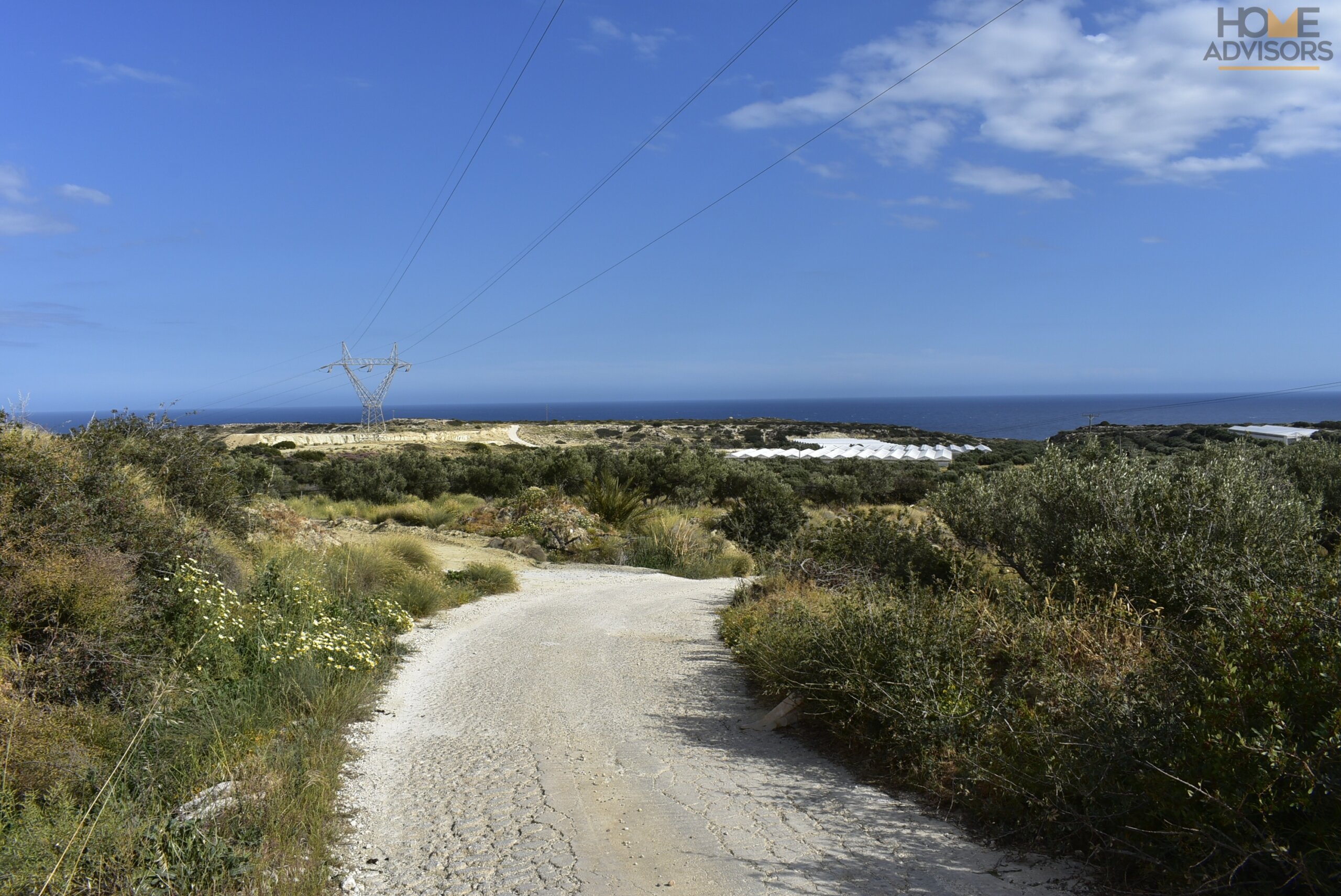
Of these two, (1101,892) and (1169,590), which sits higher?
(1169,590)

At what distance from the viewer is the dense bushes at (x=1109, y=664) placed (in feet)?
11.2

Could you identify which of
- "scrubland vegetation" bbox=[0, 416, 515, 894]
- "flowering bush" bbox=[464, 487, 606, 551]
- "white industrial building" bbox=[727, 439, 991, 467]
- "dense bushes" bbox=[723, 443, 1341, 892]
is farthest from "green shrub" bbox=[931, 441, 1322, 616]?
"white industrial building" bbox=[727, 439, 991, 467]

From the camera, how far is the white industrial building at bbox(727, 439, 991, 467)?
48031 millimetres

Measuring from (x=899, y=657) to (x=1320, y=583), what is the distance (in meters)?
2.68

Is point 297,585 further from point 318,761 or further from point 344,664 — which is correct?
point 318,761

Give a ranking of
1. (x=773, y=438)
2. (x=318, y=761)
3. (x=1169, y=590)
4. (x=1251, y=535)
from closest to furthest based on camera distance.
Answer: (x=318, y=761) → (x=1169, y=590) → (x=1251, y=535) → (x=773, y=438)

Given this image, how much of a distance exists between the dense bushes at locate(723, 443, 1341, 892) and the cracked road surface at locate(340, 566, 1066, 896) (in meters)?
0.44

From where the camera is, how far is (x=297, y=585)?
344 inches

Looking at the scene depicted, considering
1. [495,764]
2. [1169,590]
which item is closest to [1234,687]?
[1169,590]

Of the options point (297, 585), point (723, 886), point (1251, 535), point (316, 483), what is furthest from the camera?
point (316, 483)

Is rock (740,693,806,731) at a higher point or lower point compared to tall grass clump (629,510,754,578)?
higher

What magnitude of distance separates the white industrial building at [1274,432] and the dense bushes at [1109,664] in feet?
77.0

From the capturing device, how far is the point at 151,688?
5855 mm

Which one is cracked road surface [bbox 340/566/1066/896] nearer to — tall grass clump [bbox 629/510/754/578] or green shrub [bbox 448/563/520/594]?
green shrub [bbox 448/563/520/594]
